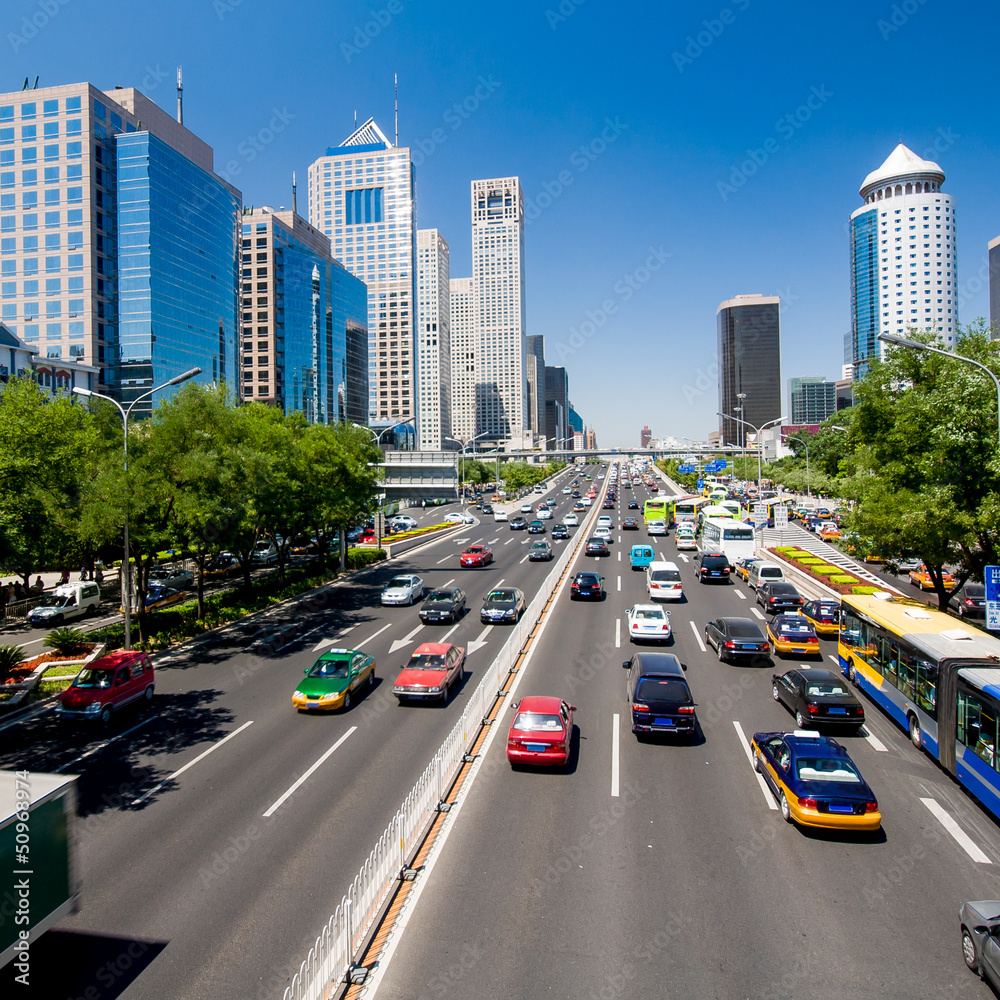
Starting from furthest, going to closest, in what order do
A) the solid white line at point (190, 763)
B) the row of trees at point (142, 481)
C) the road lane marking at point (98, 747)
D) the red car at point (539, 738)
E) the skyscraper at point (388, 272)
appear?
the skyscraper at point (388, 272) < the row of trees at point (142, 481) < the road lane marking at point (98, 747) < the red car at point (539, 738) < the solid white line at point (190, 763)

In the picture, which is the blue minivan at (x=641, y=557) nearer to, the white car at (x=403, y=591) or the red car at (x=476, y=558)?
the red car at (x=476, y=558)

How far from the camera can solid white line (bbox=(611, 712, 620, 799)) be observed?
1374cm

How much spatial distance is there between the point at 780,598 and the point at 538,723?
19.6m

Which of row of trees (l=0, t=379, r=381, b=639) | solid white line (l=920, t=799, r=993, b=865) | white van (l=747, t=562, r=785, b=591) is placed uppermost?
row of trees (l=0, t=379, r=381, b=639)

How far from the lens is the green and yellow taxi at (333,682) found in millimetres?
18406

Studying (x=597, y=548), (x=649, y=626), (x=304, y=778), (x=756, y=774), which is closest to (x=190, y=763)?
(x=304, y=778)

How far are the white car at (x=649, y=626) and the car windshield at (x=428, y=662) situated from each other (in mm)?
8503

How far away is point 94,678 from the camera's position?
59.2 ft

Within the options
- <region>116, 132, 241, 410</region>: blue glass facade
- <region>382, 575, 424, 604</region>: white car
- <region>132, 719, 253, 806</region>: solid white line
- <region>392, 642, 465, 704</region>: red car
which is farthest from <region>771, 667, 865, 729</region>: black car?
<region>116, 132, 241, 410</region>: blue glass facade

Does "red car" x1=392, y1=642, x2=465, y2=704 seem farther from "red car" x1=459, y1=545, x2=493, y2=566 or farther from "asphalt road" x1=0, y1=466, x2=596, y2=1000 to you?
"red car" x1=459, y1=545, x2=493, y2=566

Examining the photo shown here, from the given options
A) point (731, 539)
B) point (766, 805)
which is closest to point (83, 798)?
point (766, 805)

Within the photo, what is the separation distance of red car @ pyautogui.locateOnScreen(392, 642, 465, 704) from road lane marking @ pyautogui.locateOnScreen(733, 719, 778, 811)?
320 inches

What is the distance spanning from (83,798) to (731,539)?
38457 mm

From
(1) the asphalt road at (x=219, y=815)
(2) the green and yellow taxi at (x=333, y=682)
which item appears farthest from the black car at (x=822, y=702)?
(2) the green and yellow taxi at (x=333, y=682)
